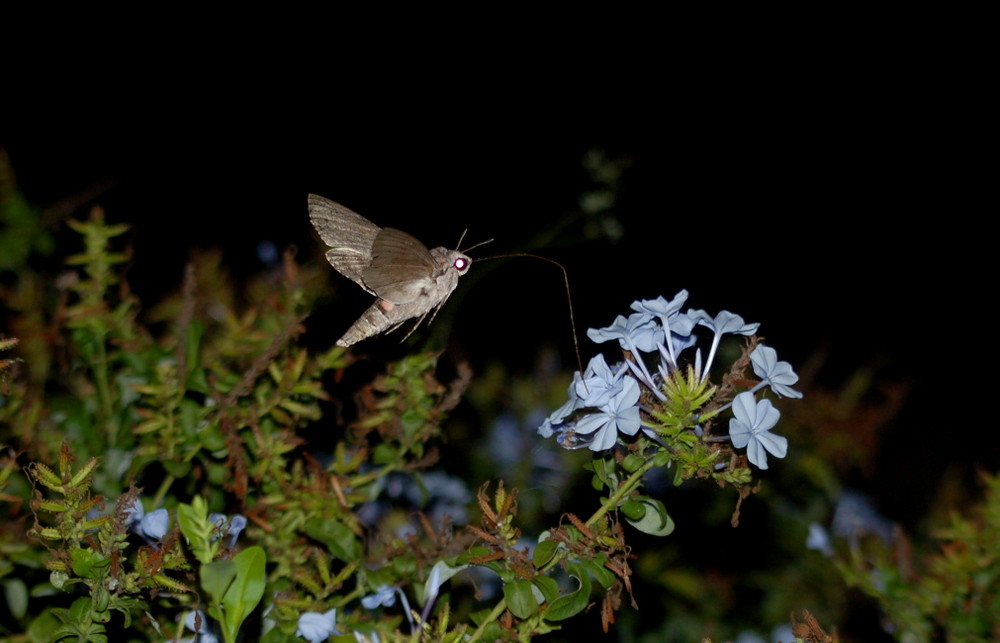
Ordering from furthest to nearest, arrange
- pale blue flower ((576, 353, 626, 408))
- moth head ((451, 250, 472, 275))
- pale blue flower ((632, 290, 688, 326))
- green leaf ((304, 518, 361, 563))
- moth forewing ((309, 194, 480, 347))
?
moth head ((451, 250, 472, 275)) → moth forewing ((309, 194, 480, 347)) → green leaf ((304, 518, 361, 563)) → pale blue flower ((632, 290, 688, 326)) → pale blue flower ((576, 353, 626, 408))

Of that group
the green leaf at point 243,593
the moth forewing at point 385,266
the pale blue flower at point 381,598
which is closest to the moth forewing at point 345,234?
the moth forewing at point 385,266

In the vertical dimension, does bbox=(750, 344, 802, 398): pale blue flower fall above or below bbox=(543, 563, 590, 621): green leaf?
above

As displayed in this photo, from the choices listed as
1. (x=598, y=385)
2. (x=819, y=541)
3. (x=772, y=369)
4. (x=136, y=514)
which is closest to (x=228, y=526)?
(x=136, y=514)

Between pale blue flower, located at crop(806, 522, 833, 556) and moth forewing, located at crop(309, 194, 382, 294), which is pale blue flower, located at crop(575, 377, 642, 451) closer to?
moth forewing, located at crop(309, 194, 382, 294)

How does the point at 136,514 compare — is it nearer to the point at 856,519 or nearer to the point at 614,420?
the point at 614,420

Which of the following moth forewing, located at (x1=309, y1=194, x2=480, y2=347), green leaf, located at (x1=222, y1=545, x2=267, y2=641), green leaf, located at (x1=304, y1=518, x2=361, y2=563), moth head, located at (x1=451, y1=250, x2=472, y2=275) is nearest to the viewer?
green leaf, located at (x1=222, y1=545, x2=267, y2=641)

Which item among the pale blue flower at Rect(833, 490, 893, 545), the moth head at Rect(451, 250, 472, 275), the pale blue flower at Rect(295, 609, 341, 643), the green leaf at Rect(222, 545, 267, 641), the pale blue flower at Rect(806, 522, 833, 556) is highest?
the moth head at Rect(451, 250, 472, 275)

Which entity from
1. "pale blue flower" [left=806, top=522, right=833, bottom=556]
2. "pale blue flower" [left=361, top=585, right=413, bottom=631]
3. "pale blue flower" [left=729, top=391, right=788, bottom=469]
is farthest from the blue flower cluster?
"pale blue flower" [left=806, top=522, right=833, bottom=556]

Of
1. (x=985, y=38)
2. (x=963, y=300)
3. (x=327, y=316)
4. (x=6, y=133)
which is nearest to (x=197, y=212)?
(x=6, y=133)
